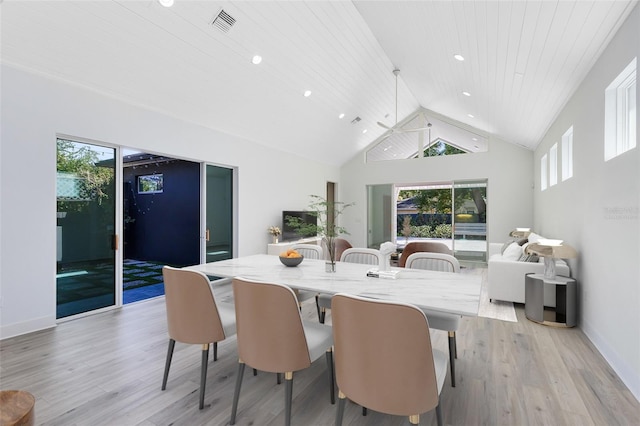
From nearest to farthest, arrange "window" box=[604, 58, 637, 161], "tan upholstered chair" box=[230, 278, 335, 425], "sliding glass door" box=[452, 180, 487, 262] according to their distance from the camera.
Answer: "tan upholstered chair" box=[230, 278, 335, 425]
"window" box=[604, 58, 637, 161]
"sliding glass door" box=[452, 180, 487, 262]

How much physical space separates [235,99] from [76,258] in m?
2.93

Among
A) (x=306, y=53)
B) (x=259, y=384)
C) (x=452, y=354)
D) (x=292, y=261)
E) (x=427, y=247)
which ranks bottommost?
(x=259, y=384)

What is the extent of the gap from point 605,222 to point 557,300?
1.20 metres

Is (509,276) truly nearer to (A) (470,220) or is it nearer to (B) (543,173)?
(B) (543,173)

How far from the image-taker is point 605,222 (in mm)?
2764

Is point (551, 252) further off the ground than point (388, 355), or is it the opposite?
point (551, 252)

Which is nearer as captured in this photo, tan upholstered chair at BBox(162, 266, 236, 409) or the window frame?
tan upholstered chair at BBox(162, 266, 236, 409)

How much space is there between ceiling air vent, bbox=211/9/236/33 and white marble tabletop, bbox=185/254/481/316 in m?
2.56

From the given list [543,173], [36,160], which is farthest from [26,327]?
[543,173]

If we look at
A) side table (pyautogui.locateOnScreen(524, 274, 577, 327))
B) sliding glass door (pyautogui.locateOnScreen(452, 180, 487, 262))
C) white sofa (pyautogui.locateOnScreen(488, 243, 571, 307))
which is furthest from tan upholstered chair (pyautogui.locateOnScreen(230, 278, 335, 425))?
sliding glass door (pyautogui.locateOnScreen(452, 180, 487, 262))

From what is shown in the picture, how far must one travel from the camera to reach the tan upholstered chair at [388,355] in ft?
4.39

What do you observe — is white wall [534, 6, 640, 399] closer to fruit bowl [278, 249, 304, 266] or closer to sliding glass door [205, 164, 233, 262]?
fruit bowl [278, 249, 304, 266]

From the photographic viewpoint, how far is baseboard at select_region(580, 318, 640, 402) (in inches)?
86.5

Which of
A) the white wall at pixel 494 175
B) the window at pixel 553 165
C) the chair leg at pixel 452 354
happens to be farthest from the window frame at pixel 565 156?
the chair leg at pixel 452 354
